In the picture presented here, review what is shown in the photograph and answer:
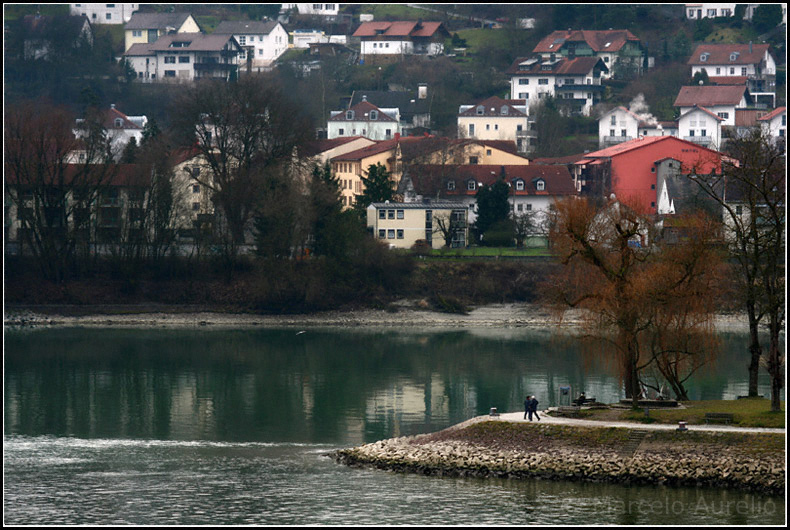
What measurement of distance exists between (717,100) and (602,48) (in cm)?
1486

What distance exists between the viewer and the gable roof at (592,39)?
10769cm

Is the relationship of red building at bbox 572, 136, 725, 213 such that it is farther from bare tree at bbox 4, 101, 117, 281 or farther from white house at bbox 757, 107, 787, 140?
bare tree at bbox 4, 101, 117, 281

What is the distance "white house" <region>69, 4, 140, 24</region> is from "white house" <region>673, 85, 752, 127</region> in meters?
56.0

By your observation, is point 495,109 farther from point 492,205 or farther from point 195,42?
point 195,42

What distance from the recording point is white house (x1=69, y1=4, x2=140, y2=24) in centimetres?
12419

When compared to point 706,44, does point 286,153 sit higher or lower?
lower

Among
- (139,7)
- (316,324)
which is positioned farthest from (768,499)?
(139,7)

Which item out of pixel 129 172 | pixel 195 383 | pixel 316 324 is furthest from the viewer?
pixel 129 172

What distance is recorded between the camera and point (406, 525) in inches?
950

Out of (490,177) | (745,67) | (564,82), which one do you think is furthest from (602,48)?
(490,177)

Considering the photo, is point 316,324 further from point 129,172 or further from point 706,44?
point 706,44

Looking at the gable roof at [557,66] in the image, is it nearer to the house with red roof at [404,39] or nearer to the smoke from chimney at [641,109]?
the smoke from chimney at [641,109]

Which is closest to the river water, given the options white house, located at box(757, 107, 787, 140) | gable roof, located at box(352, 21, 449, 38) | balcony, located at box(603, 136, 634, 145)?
balcony, located at box(603, 136, 634, 145)

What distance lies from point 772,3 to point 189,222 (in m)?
65.9
